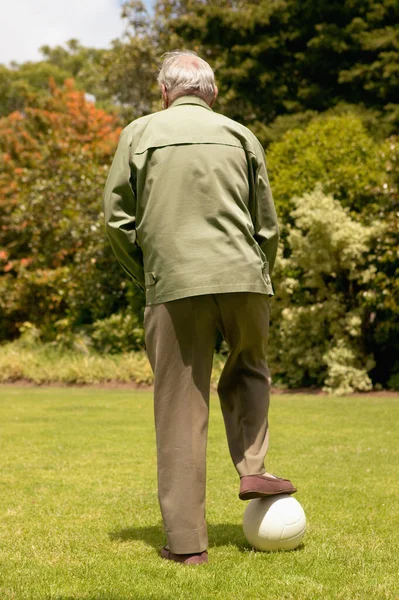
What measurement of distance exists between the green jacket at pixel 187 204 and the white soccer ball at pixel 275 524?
1026mm

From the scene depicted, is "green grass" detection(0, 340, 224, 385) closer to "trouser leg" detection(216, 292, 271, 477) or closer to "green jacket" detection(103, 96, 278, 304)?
"trouser leg" detection(216, 292, 271, 477)

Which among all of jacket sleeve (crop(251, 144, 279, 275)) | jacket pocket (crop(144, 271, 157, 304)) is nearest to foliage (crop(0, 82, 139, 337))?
jacket sleeve (crop(251, 144, 279, 275))

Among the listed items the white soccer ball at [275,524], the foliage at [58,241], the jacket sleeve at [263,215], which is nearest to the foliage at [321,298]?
the foliage at [58,241]

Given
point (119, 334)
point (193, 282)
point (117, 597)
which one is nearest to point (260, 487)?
point (117, 597)

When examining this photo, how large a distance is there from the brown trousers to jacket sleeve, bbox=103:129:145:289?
34 centimetres

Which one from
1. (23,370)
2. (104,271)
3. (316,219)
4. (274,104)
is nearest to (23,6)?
(274,104)

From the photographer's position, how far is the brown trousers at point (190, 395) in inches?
140

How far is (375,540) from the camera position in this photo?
159 inches

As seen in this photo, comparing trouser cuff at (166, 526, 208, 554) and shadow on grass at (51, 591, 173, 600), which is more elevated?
trouser cuff at (166, 526, 208, 554)

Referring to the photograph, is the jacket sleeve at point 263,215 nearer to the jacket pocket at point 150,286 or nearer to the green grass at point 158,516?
the jacket pocket at point 150,286

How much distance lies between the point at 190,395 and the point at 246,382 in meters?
0.32

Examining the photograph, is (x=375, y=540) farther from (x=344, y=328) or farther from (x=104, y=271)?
(x=104, y=271)

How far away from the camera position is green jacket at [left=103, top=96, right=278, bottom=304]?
11.7 feet

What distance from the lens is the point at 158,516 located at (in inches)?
186
